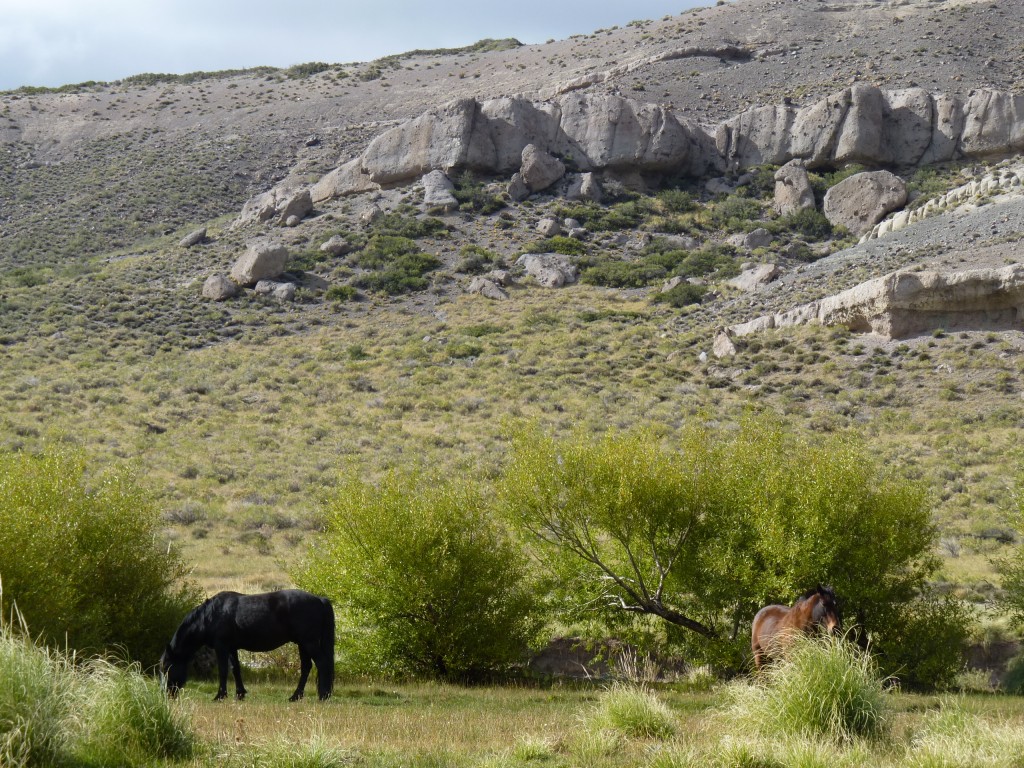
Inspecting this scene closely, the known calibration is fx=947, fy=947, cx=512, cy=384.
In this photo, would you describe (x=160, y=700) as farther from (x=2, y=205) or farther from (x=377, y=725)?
(x=2, y=205)

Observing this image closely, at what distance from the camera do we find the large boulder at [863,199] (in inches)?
2628

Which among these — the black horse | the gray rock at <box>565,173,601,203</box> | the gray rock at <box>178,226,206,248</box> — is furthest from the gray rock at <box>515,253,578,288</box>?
the black horse

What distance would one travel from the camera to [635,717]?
11016 millimetres

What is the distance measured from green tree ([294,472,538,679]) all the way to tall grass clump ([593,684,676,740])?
734cm

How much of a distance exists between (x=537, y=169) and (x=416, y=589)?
202ft

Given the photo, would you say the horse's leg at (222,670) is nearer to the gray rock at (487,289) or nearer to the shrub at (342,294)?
the gray rock at (487,289)

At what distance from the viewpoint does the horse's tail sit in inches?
557

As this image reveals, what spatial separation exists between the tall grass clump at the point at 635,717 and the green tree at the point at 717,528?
24.8 ft

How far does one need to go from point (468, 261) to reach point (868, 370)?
30692 millimetres

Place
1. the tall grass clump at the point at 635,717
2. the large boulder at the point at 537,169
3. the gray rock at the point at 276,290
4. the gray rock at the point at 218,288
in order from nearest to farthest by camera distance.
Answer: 1. the tall grass clump at the point at 635,717
2. the gray rock at the point at 218,288
3. the gray rock at the point at 276,290
4. the large boulder at the point at 537,169

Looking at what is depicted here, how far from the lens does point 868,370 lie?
46281mm

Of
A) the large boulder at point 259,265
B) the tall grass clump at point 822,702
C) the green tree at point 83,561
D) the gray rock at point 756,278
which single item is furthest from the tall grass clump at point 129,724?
the large boulder at point 259,265

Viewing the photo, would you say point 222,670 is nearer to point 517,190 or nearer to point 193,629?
point 193,629

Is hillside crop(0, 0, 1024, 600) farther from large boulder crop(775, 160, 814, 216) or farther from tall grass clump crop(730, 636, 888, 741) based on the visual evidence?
tall grass clump crop(730, 636, 888, 741)
